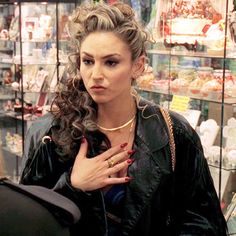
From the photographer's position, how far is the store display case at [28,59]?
5.38 m

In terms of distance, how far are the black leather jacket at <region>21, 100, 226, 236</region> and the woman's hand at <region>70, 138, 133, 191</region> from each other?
0.03 metres

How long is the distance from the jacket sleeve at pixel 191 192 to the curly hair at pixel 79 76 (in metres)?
0.25

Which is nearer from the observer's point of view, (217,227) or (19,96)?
(217,227)

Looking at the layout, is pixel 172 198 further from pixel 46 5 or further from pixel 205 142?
pixel 46 5

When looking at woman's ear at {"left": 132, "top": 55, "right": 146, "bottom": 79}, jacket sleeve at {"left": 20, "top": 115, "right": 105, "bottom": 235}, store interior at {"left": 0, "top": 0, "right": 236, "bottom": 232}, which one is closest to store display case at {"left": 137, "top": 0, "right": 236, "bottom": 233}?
store interior at {"left": 0, "top": 0, "right": 236, "bottom": 232}

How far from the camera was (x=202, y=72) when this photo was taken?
11.6 feet

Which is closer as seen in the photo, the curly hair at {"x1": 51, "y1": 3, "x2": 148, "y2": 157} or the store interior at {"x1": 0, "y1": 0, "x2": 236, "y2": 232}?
the curly hair at {"x1": 51, "y1": 3, "x2": 148, "y2": 157}

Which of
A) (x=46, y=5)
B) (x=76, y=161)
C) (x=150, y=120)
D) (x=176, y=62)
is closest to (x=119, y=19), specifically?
(x=150, y=120)

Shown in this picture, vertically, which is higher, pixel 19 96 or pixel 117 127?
pixel 117 127

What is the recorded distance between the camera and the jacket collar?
5.28 ft

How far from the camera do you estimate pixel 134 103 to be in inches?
69.5

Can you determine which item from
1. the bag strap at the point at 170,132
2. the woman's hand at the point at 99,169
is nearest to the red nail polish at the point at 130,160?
the woman's hand at the point at 99,169

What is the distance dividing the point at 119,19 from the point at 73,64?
0.76 ft

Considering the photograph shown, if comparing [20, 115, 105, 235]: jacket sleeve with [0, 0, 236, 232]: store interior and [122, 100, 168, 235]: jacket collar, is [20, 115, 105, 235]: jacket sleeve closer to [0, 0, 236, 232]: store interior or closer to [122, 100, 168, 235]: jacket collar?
[122, 100, 168, 235]: jacket collar
